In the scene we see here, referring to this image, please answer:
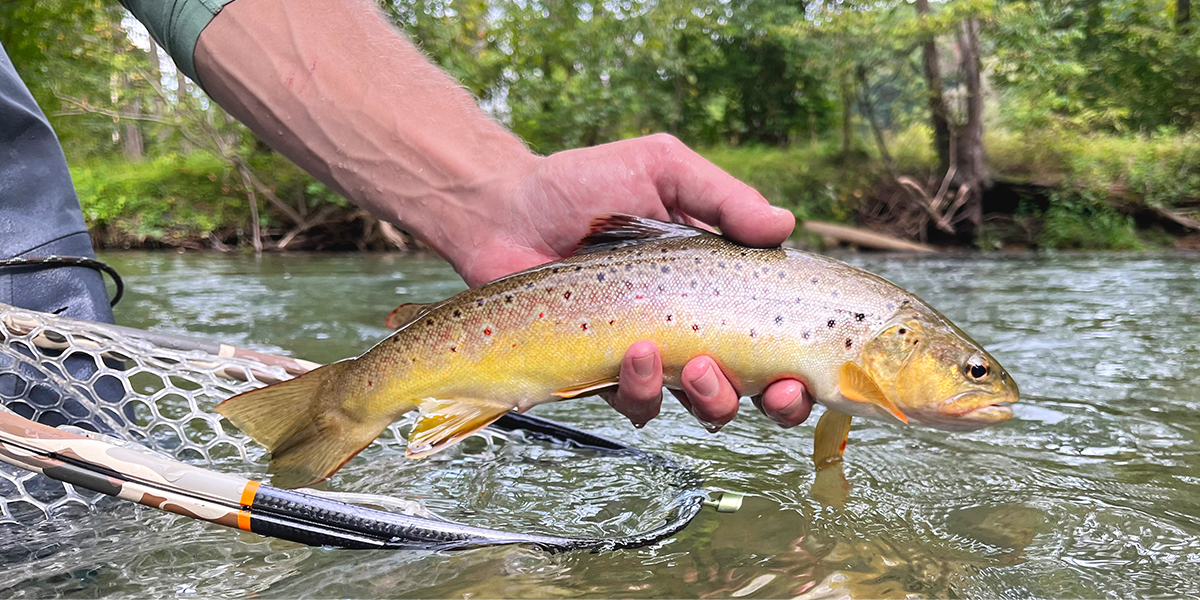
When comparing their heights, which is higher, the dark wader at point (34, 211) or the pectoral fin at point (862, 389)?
the dark wader at point (34, 211)

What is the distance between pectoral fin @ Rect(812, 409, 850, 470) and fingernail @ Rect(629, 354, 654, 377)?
1.92 feet

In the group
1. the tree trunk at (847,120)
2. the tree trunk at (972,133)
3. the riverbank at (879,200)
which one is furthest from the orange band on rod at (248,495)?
the tree trunk at (847,120)

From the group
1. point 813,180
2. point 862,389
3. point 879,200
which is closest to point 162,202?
point 813,180

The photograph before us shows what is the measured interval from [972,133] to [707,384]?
1770 centimetres

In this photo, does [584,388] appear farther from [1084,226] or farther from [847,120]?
[847,120]

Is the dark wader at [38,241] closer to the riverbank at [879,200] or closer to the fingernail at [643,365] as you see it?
the fingernail at [643,365]

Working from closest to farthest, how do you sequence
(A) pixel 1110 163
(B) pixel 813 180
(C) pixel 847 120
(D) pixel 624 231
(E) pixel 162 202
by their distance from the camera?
(D) pixel 624 231 → (E) pixel 162 202 → (A) pixel 1110 163 → (B) pixel 813 180 → (C) pixel 847 120

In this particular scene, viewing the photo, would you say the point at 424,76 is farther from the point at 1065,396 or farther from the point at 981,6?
the point at 981,6

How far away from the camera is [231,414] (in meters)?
2.02

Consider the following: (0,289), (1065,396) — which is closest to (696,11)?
(1065,396)

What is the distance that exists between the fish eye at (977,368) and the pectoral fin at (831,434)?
0.38 metres

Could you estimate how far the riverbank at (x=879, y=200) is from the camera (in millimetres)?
15891

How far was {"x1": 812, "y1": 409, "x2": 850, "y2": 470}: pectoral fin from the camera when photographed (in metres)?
2.29

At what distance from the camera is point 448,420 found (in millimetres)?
2029
